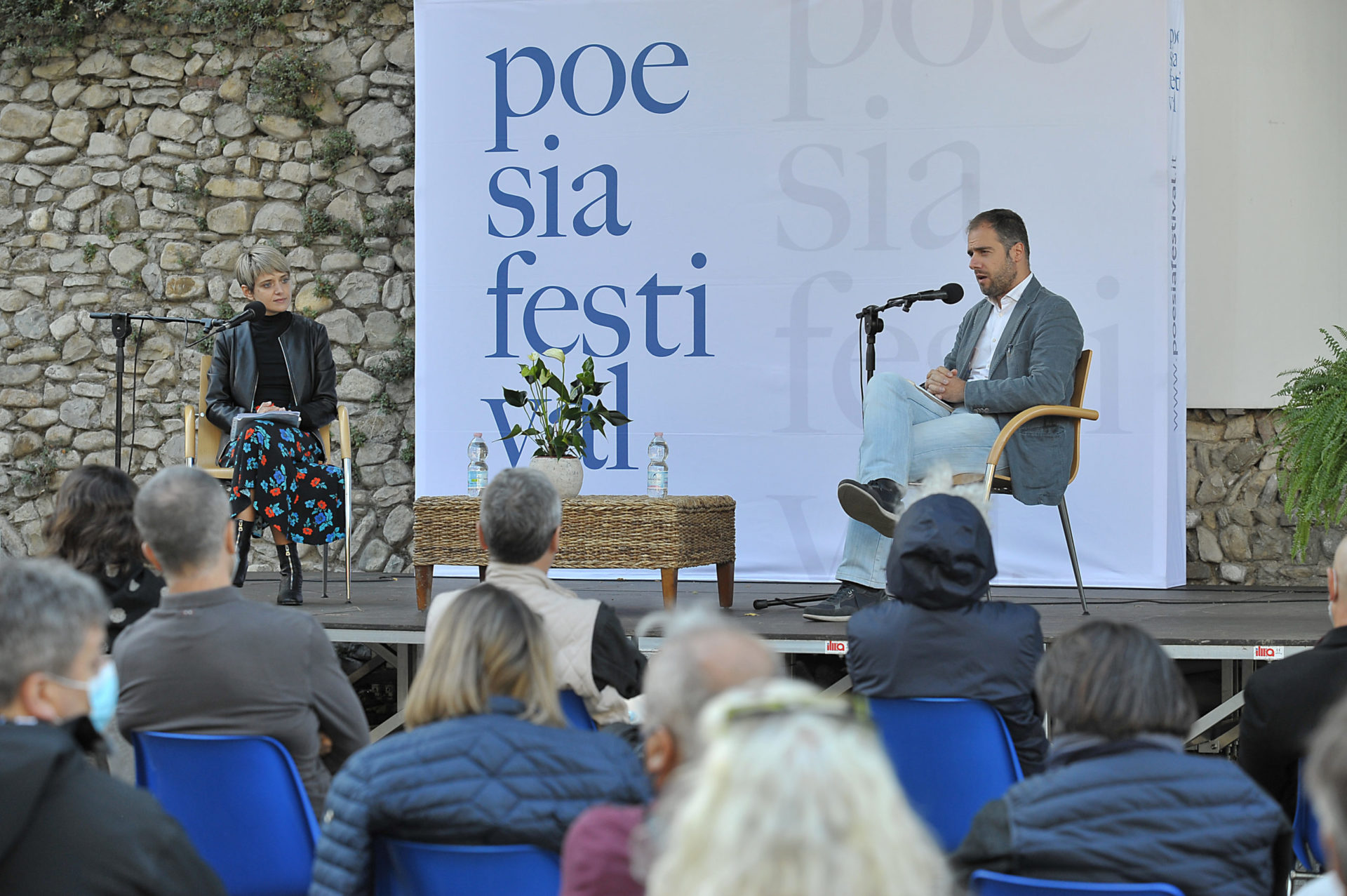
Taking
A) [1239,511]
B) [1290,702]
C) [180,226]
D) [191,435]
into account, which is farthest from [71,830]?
[180,226]

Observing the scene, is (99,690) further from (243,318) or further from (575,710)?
(243,318)

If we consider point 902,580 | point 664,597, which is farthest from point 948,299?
point 902,580

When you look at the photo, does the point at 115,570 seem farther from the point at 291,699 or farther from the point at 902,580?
the point at 902,580

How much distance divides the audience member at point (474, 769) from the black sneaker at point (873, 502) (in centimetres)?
200

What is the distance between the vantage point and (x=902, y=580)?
2258mm

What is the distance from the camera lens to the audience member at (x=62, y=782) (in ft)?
4.04

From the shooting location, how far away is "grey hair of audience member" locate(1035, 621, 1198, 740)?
1475mm

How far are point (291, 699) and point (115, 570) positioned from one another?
0.80 m

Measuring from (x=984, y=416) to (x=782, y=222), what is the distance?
192cm

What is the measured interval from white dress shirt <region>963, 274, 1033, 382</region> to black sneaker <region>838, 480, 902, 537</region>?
71 centimetres

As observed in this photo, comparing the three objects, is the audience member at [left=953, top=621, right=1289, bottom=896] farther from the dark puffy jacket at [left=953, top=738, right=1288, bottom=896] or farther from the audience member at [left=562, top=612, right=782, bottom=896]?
the audience member at [left=562, top=612, right=782, bottom=896]

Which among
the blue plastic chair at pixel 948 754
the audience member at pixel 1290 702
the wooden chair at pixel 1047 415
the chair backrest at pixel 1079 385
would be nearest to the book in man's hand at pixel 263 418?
the wooden chair at pixel 1047 415

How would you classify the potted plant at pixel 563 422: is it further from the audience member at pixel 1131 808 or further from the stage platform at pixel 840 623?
the audience member at pixel 1131 808

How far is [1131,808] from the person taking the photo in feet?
4.62
